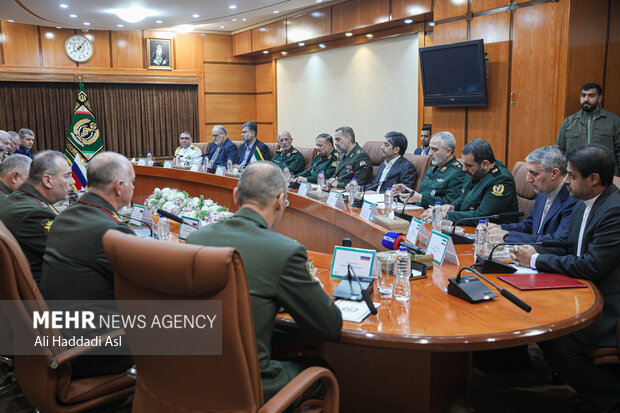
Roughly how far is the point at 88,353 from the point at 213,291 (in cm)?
79

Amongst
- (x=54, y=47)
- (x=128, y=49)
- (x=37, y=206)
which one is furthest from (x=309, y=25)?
(x=37, y=206)

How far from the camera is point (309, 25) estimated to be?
26.2 feet

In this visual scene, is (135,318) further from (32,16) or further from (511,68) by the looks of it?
(32,16)

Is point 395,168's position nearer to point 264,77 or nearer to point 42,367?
point 42,367

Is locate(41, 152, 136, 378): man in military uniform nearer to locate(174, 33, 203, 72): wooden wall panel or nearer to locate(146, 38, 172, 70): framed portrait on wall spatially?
locate(146, 38, 172, 70): framed portrait on wall

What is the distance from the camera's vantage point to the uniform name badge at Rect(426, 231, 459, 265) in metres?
2.15

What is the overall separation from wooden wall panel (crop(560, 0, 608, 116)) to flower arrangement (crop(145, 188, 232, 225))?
353 centimetres

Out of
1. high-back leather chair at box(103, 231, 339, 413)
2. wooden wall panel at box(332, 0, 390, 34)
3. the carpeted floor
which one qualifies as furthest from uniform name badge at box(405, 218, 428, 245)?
wooden wall panel at box(332, 0, 390, 34)

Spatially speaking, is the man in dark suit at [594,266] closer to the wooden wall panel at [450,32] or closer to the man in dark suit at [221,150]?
the wooden wall panel at [450,32]

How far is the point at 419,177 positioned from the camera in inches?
182

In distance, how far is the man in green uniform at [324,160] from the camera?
18.7ft

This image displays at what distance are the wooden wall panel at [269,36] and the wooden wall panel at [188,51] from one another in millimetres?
1137

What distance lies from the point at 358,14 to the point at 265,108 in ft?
11.7

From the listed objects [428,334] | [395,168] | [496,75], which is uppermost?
[496,75]
